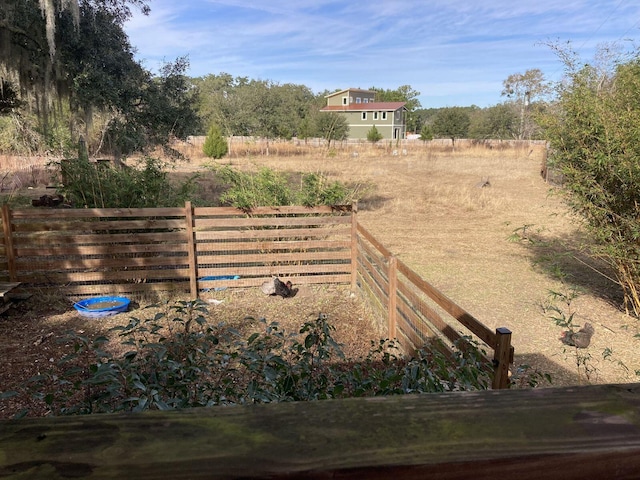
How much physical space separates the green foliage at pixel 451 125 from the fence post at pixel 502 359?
54389mm

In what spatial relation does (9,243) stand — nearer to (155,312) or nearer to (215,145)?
(155,312)

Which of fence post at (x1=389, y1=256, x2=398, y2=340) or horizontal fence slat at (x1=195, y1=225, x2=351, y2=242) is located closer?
fence post at (x1=389, y1=256, x2=398, y2=340)

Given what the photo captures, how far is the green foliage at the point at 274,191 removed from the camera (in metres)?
7.47

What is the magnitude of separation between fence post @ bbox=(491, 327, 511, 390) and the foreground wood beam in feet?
5.87

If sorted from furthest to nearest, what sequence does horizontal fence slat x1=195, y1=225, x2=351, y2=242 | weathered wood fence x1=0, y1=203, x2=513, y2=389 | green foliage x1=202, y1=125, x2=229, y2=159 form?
green foliage x1=202, y1=125, x2=229, y2=159
horizontal fence slat x1=195, y1=225, x2=351, y2=242
weathered wood fence x1=0, y1=203, x2=513, y2=389

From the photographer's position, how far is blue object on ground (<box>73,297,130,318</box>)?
595 cm

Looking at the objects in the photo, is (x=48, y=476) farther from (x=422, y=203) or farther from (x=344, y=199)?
(x=422, y=203)

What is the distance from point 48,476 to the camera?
0.58m

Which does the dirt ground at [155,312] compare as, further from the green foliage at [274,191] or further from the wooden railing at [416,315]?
the green foliage at [274,191]

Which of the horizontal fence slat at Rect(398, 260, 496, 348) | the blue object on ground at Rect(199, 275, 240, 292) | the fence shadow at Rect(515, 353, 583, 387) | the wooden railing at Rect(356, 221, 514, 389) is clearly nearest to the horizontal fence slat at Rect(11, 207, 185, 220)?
the blue object on ground at Rect(199, 275, 240, 292)

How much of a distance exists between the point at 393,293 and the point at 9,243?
533 cm

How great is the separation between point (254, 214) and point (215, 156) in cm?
2219

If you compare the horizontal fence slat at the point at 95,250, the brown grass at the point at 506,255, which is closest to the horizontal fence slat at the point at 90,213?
the horizontal fence slat at the point at 95,250

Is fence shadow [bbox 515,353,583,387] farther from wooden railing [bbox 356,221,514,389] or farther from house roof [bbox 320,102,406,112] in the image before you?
house roof [bbox 320,102,406,112]
